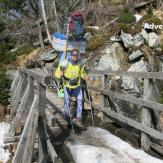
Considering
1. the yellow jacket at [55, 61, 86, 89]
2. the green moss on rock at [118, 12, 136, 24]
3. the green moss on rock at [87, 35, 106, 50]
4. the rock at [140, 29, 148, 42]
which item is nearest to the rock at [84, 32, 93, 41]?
the green moss on rock at [87, 35, 106, 50]

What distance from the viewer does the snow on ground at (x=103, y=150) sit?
19.0 feet

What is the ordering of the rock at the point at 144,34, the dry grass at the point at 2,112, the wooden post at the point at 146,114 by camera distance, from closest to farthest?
the wooden post at the point at 146,114, the dry grass at the point at 2,112, the rock at the point at 144,34

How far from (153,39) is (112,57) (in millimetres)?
2998

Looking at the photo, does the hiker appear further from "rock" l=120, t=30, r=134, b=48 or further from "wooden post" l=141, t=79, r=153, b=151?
"rock" l=120, t=30, r=134, b=48

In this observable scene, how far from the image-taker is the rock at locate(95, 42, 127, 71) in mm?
20969

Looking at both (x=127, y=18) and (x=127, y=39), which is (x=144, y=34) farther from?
(x=127, y=18)

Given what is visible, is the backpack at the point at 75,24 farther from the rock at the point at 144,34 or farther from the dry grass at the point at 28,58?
the dry grass at the point at 28,58

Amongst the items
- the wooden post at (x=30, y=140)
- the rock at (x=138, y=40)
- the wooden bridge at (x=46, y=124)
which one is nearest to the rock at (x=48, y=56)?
the rock at (x=138, y=40)

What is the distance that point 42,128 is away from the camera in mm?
5703

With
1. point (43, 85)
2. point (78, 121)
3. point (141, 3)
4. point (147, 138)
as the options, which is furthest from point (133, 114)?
point (141, 3)

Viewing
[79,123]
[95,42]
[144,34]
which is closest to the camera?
[79,123]

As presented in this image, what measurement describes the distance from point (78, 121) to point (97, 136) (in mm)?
1085

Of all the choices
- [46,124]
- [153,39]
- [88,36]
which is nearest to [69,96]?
[46,124]

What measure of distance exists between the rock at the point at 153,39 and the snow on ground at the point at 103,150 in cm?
1501
